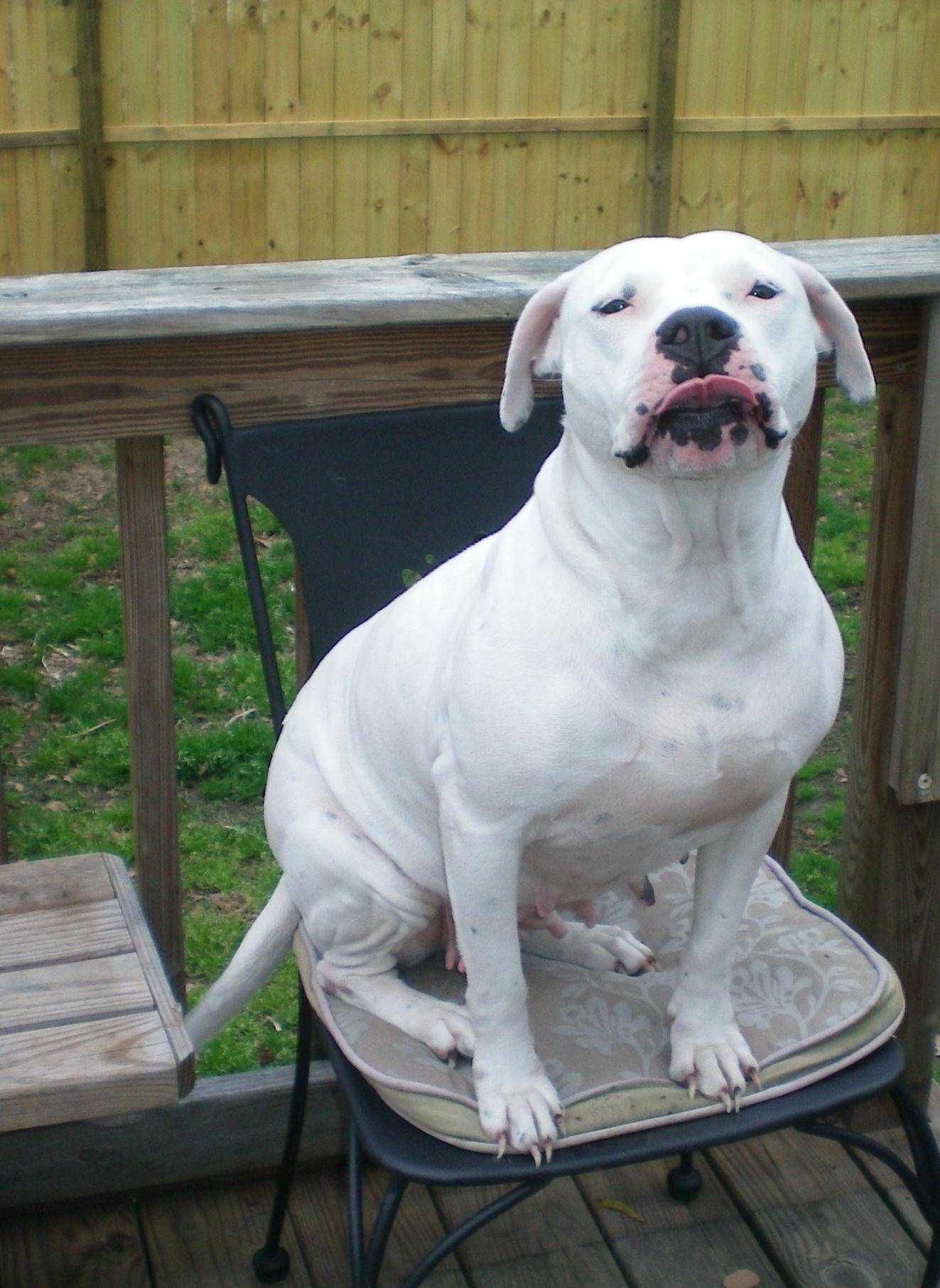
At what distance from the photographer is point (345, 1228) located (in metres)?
2.51

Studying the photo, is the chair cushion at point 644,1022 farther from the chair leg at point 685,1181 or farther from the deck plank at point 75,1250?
the deck plank at point 75,1250

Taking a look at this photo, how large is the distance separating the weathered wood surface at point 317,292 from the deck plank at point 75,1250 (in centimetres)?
140

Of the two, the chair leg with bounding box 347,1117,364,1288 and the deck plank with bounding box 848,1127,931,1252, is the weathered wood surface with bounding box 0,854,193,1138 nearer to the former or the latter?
the chair leg with bounding box 347,1117,364,1288

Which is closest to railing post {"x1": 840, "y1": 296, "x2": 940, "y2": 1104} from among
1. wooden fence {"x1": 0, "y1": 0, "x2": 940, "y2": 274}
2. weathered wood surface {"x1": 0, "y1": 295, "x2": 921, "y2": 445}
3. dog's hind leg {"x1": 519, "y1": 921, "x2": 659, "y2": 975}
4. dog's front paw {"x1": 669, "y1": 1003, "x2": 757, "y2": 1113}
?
weathered wood surface {"x1": 0, "y1": 295, "x2": 921, "y2": 445}

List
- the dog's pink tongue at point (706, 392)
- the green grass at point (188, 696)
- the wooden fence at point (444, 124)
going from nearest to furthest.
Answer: the dog's pink tongue at point (706, 392) → the green grass at point (188, 696) → the wooden fence at point (444, 124)

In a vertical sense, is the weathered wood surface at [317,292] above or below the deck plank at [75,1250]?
above

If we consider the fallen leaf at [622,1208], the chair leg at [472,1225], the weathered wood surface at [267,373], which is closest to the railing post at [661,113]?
the weathered wood surface at [267,373]

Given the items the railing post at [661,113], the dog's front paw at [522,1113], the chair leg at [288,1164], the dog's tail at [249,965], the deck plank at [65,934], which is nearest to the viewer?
the dog's front paw at [522,1113]

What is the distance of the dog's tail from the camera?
2.15m

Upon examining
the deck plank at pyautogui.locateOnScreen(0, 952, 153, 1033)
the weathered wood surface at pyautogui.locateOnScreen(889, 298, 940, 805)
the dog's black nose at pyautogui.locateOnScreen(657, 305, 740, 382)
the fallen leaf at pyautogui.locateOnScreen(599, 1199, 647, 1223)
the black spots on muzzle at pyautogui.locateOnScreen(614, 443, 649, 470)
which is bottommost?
the fallen leaf at pyautogui.locateOnScreen(599, 1199, 647, 1223)

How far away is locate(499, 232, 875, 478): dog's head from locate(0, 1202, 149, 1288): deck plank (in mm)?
1545

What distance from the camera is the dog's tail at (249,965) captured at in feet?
7.07

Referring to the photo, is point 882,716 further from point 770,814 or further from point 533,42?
point 533,42

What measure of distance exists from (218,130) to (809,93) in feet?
8.91
